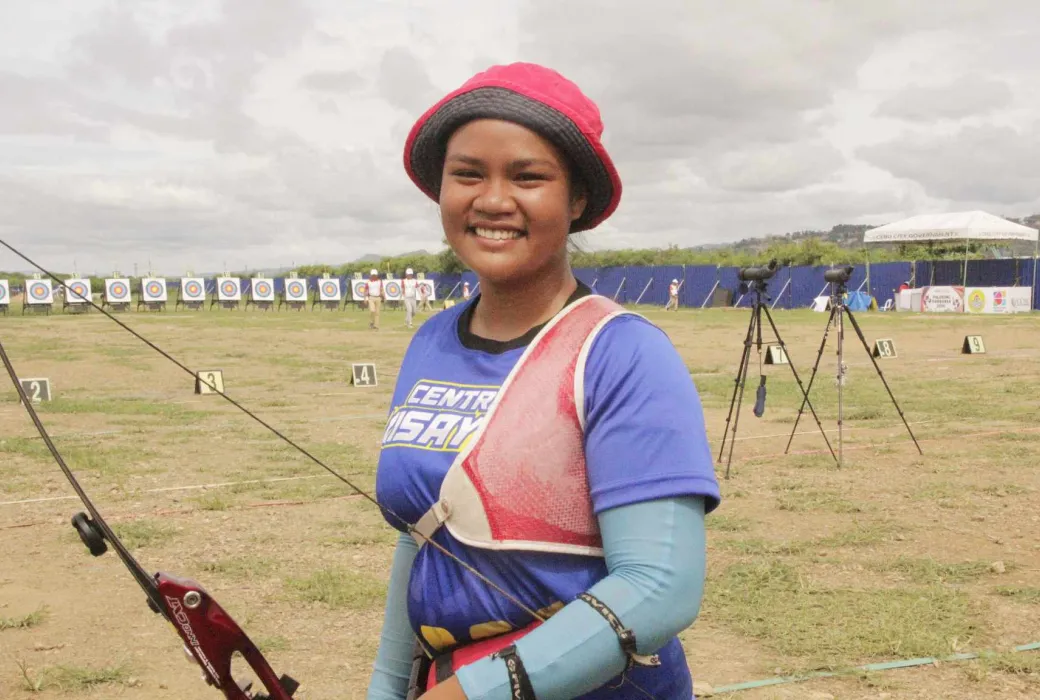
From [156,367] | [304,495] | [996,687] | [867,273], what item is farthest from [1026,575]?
[867,273]

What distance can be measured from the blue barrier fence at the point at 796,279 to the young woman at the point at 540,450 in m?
21.8

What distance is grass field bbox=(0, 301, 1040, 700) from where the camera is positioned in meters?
3.75

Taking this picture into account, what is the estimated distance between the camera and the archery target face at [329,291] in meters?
39.5

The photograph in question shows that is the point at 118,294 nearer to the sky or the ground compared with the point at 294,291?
nearer to the ground

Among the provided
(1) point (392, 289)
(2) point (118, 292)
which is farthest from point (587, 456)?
(2) point (118, 292)

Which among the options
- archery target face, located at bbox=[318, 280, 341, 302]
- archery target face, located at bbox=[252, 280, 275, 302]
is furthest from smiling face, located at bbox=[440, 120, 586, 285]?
archery target face, located at bbox=[252, 280, 275, 302]

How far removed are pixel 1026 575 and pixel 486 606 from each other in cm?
432

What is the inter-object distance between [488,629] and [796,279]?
33.8 metres

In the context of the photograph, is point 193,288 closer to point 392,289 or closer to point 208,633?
point 392,289

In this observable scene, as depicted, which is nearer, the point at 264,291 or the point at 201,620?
the point at 201,620

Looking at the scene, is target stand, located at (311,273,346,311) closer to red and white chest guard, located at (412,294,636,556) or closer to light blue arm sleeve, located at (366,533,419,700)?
light blue arm sleeve, located at (366,533,419,700)

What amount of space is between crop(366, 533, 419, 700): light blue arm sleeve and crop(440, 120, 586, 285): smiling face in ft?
1.60

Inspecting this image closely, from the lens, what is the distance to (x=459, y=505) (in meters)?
1.22

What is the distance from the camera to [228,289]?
39562mm
